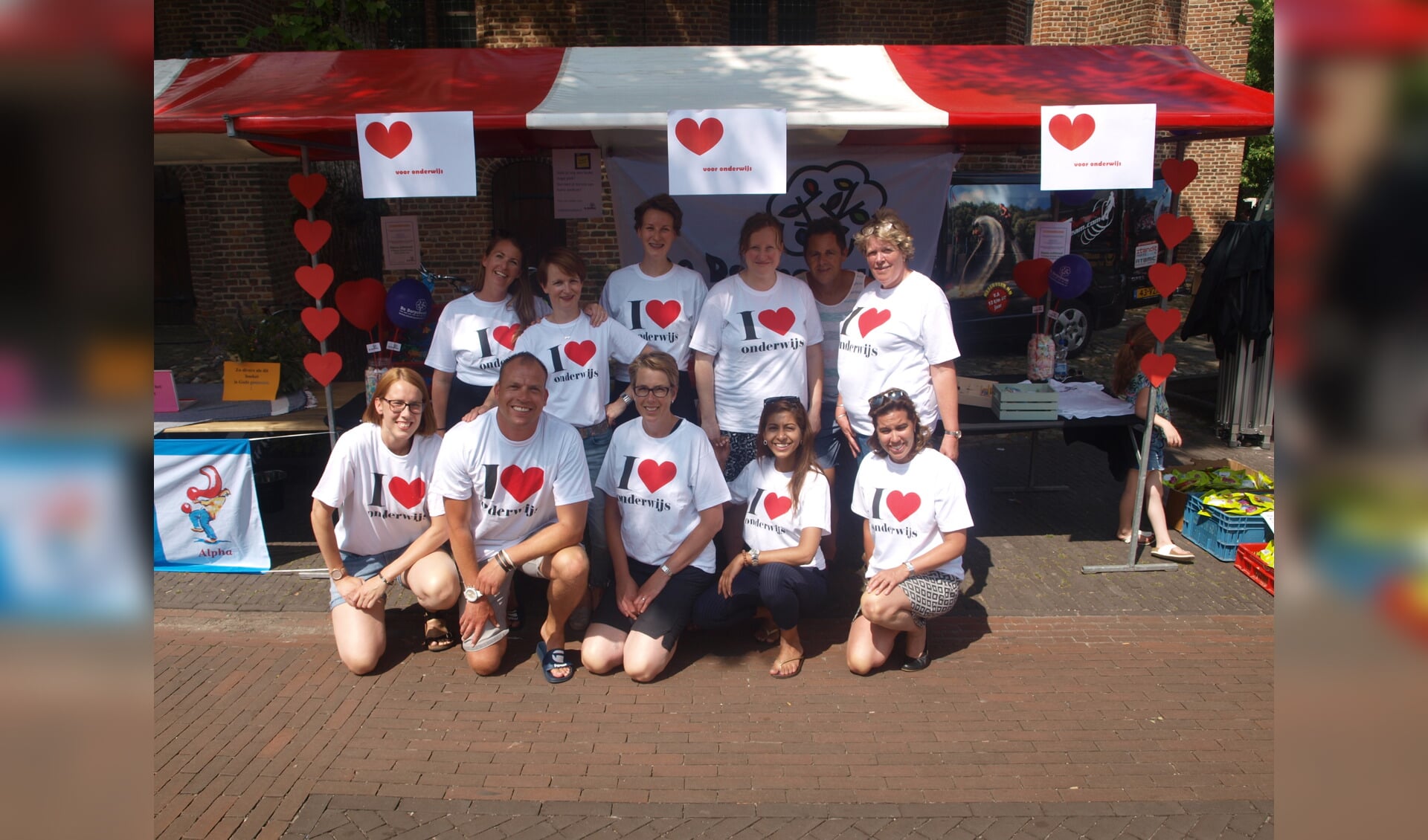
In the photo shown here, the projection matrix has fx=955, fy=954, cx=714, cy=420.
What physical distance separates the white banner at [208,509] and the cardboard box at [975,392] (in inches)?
173

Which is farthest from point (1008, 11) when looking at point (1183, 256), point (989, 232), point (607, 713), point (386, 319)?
point (607, 713)

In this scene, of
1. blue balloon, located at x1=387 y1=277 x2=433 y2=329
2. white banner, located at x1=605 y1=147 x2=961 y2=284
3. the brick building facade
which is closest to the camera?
blue balloon, located at x1=387 y1=277 x2=433 y2=329

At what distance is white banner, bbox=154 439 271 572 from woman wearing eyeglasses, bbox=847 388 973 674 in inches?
137

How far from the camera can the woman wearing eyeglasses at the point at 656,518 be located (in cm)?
440

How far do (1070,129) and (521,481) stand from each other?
10.9 feet

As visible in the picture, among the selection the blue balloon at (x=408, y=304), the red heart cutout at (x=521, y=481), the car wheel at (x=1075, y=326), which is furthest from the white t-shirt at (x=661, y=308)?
the car wheel at (x=1075, y=326)

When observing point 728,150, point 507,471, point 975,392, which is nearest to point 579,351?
point 507,471

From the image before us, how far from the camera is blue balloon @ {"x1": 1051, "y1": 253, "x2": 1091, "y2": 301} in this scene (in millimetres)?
6430

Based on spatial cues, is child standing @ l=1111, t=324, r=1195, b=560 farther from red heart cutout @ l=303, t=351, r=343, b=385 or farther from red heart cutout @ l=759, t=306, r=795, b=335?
red heart cutout @ l=303, t=351, r=343, b=385

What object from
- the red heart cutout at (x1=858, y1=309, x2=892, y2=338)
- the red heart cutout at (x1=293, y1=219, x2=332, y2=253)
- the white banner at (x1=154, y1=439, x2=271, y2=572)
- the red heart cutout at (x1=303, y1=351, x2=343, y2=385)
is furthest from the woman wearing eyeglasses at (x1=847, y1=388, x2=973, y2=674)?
the white banner at (x1=154, y1=439, x2=271, y2=572)

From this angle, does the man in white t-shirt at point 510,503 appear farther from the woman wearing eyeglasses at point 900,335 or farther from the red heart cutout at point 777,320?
the woman wearing eyeglasses at point 900,335

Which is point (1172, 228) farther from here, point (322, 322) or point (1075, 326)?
point (1075, 326)

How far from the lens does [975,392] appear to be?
6.41 metres

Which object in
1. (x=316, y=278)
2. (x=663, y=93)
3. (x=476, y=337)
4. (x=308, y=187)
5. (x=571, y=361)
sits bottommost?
(x=571, y=361)
